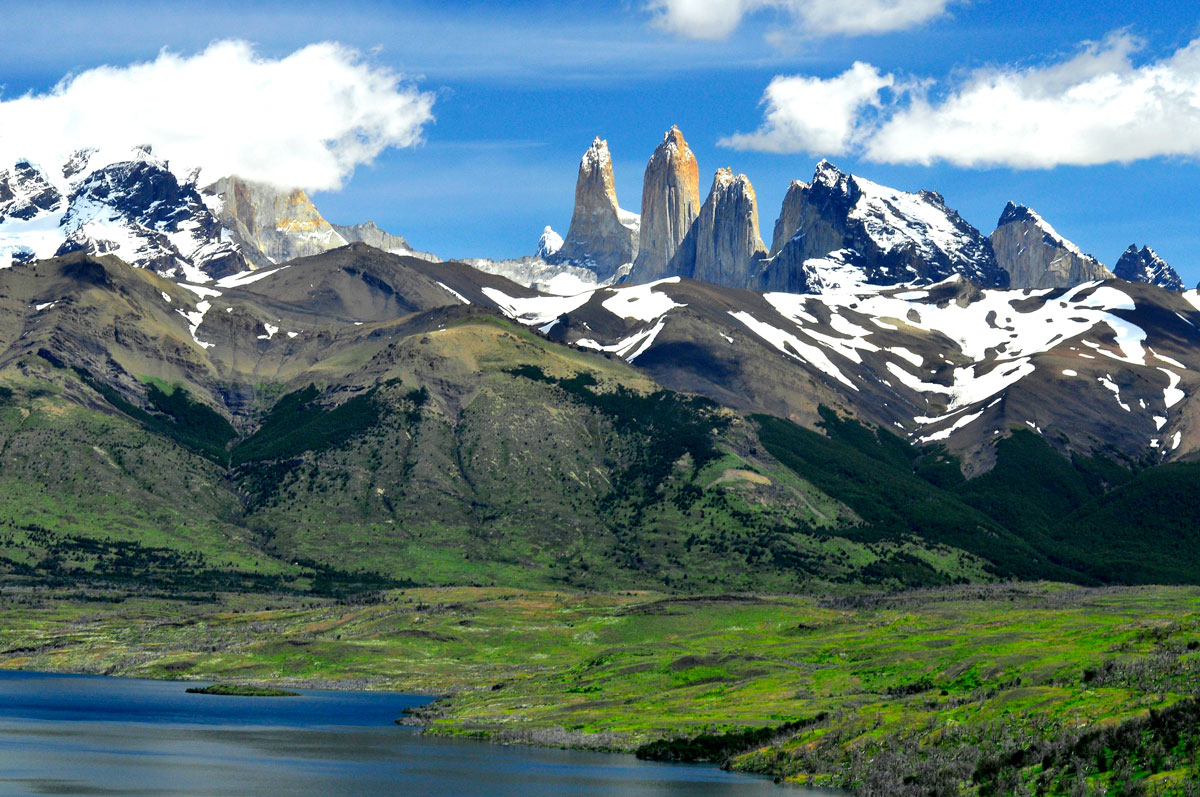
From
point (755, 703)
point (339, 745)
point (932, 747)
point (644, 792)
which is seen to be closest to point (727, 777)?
point (644, 792)

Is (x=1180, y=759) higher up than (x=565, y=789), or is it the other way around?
(x=1180, y=759)

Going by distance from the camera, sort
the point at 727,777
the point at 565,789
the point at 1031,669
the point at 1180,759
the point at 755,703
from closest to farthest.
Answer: the point at 1180,759 → the point at 565,789 → the point at 727,777 → the point at 1031,669 → the point at 755,703

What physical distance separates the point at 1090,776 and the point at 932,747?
2618 cm

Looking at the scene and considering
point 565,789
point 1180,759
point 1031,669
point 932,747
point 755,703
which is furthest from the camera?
point 755,703

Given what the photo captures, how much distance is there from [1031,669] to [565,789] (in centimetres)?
6147

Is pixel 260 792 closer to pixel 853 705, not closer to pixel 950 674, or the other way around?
pixel 853 705

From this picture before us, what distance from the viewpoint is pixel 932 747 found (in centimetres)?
13150

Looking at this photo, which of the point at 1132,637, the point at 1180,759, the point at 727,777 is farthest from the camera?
the point at 1132,637

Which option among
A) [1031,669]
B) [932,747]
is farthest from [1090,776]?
[1031,669]

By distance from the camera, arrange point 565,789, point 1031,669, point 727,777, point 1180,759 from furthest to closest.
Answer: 1. point 1031,669
2. point 727,777
3. point 565,789
4. point 1180,759

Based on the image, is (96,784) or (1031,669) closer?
(96,784)

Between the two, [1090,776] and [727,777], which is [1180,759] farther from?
[727,777]

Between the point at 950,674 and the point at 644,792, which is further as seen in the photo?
the point at 950,674

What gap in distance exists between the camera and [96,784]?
13875cm
